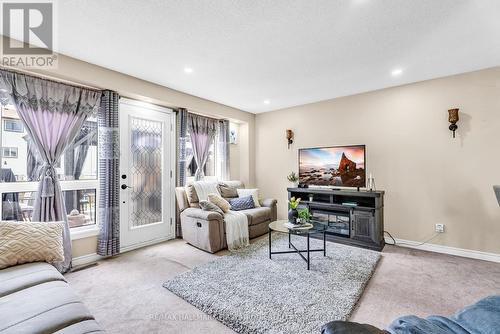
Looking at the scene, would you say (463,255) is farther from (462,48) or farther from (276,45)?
(276,45)

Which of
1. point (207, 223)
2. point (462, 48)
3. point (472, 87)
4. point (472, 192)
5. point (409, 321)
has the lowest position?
point (207, 223)

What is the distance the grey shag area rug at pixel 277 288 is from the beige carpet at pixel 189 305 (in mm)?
109

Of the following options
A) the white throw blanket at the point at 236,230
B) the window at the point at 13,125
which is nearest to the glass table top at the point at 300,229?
the white throw blanket at the point at 236,230

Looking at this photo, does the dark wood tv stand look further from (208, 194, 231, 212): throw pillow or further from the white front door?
the white front door

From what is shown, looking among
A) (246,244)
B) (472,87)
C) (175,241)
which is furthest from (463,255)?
(175,241)

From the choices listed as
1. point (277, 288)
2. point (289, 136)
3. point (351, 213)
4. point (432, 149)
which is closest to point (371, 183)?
point (351, 213)

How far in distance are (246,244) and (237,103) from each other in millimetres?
2723

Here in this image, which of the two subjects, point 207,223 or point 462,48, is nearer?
point 462,48

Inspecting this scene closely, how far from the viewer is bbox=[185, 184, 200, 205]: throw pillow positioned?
3785 millimetres

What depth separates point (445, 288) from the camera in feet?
7.52

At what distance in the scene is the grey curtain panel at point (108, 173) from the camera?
308 centimetres

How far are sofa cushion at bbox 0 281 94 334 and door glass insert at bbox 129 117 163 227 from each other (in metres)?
2.21

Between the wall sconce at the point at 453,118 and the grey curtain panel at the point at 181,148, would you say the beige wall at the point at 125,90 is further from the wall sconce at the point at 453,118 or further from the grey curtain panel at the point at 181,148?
the wall sconce at the point at 453,118

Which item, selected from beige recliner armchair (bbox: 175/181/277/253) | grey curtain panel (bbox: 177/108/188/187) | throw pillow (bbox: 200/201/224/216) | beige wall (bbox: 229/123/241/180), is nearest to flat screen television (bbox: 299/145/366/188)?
beige recliner armchair (bbox: 175/181/277/253)
